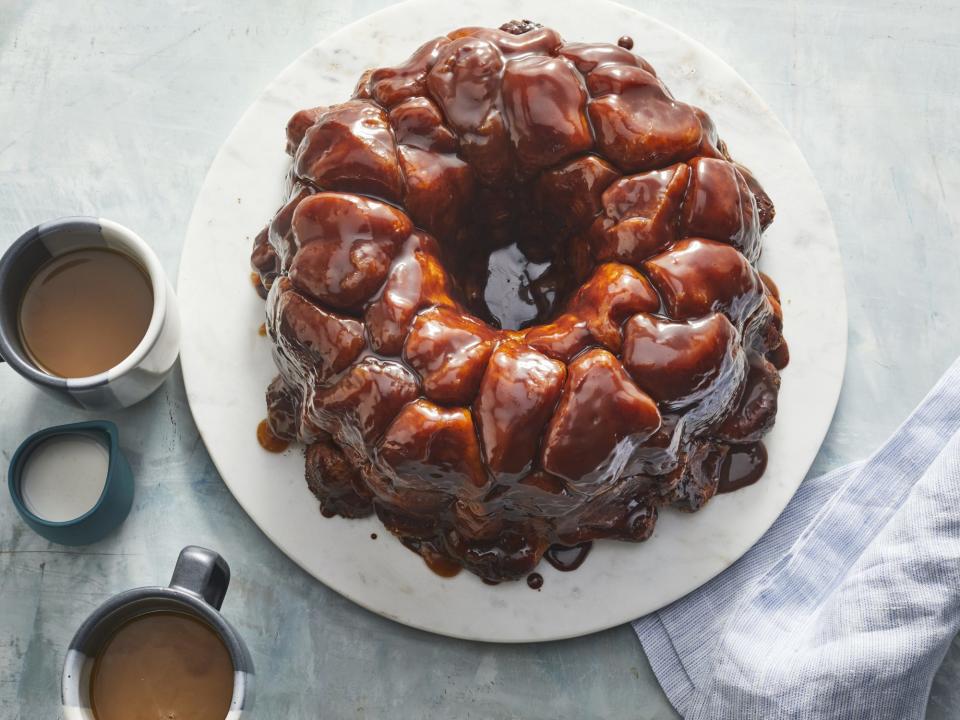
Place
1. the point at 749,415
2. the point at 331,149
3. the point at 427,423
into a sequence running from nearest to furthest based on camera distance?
the point at 427,423, the point at 331,149, the point at 749,415

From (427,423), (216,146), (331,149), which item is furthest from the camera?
(216,146)

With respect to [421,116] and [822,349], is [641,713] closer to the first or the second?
[822,349]

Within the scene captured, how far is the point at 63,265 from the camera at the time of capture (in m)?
2.04

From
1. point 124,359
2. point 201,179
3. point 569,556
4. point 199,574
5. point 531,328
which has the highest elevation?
point 531,328

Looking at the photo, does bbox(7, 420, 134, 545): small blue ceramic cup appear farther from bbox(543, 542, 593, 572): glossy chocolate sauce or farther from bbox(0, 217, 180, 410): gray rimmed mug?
bbox(543, 542, 593, 572): glossy chocolate sauce

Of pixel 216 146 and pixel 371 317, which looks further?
pixel 216 146

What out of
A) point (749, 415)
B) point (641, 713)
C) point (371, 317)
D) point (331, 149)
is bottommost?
point (641, 713)

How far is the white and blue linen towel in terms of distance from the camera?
6.12ft

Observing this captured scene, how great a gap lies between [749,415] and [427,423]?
2.49 ft

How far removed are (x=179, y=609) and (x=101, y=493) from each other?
12.6 inches

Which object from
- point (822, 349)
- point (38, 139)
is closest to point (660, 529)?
point (822, 349)

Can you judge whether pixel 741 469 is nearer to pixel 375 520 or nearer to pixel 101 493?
pixel 375 520

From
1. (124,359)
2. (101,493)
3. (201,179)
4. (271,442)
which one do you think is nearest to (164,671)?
(101,493)

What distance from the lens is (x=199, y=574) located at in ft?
5.97
